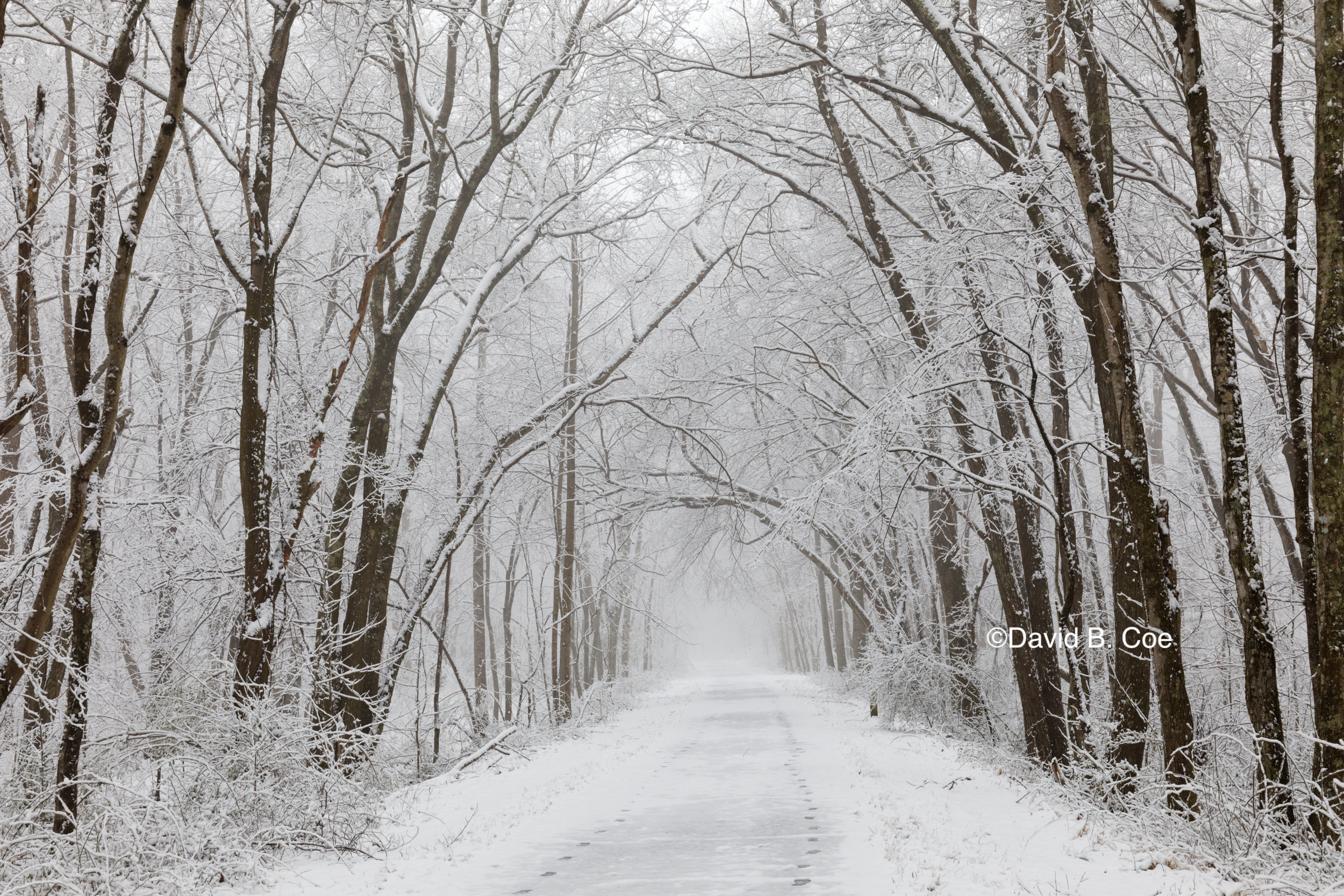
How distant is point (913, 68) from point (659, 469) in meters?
9.18

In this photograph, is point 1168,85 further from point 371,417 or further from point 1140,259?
point 371,417

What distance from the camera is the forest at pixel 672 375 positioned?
5.36 m

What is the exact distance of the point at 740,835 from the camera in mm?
6605

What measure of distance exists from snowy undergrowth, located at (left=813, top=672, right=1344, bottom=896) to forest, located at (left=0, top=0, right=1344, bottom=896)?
2.1 inches

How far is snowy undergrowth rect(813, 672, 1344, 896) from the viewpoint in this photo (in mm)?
4363

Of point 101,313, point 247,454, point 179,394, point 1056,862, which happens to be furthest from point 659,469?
point 1056,862

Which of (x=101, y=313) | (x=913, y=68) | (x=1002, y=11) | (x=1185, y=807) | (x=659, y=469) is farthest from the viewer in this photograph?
(x=659, y=469)

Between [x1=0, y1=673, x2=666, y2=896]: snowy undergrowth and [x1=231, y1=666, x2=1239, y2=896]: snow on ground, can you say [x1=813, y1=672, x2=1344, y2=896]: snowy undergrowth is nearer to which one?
[x1=231, y1=666, x2=1239, y2=896]: snow on ground

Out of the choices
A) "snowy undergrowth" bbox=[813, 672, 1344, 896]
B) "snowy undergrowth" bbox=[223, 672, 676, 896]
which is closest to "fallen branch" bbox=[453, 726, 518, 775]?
"snowy undergrowth" bbox=[223, 672, 676, 896]

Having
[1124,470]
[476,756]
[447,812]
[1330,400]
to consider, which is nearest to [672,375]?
[476,756]

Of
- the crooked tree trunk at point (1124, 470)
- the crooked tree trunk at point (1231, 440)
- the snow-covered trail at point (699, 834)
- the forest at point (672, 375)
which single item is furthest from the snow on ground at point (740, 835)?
the crooked tree trunk at point (1231, 440)

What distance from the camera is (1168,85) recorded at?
10.8m

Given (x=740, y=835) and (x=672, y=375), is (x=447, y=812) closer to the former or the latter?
(x=740, y=835)

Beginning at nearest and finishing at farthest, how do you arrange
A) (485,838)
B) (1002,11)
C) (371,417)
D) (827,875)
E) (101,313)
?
(827,875) < (485,838) < (1002,11) < (371,417) < (101,313)
